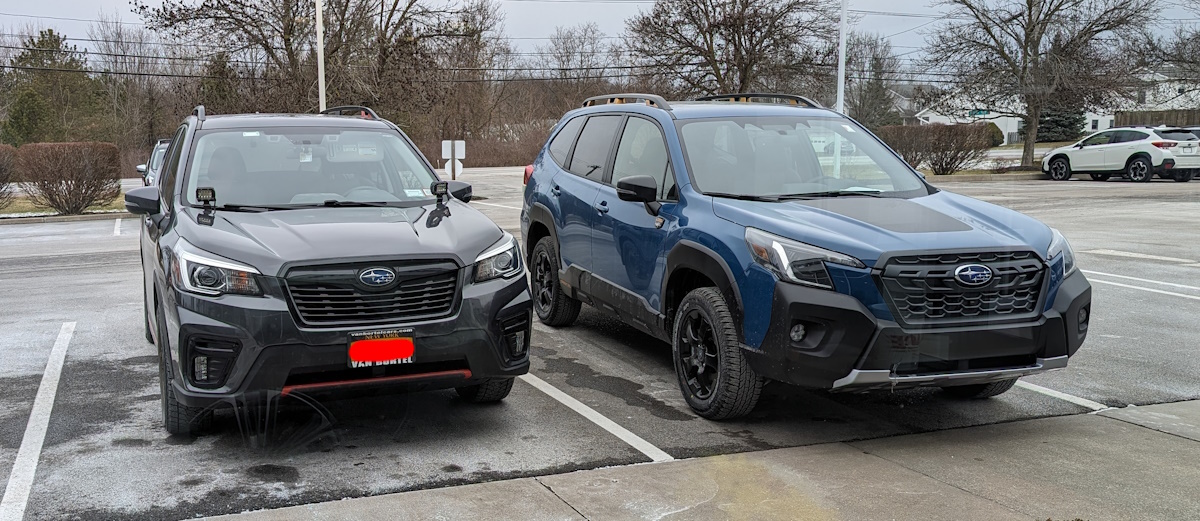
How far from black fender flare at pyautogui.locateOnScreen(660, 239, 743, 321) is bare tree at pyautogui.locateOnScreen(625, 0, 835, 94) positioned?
3631 cm

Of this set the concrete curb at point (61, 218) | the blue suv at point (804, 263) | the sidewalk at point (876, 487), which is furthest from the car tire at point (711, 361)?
the concrete curb at point (61, 218)

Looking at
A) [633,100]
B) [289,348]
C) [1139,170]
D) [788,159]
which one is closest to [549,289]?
[633,100]

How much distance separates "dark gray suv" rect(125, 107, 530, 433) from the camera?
15.0 feet

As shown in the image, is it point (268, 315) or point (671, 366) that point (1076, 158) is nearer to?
point (671, 366)

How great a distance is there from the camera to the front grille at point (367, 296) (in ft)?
15.2

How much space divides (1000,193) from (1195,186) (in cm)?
614

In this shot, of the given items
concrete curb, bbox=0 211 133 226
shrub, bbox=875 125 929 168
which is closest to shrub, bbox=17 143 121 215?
concrete curb, bbox=0 211 133 226

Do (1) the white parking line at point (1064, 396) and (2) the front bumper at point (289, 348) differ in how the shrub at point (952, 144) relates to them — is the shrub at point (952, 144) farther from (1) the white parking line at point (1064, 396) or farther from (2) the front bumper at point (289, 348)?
(2) the front bumper at point (289, 348)

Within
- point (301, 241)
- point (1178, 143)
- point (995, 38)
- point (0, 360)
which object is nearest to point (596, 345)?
point (301, 241)

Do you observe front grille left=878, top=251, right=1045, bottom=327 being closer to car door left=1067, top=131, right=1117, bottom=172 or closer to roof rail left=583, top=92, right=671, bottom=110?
roof rail left=583, top=92, right=671, bottom=110

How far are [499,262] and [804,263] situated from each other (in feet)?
5.01

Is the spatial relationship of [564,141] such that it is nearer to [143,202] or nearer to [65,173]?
[143,202]

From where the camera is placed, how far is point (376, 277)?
4723 millimetres

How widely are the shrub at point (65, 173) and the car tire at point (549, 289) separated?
55.2ft
